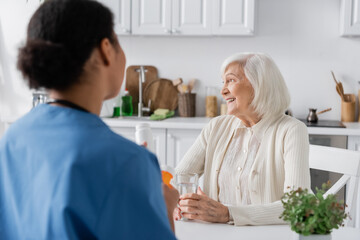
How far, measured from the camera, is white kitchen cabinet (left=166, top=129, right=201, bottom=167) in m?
3.54

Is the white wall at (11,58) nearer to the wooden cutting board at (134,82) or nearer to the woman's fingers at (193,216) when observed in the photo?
the wooden cutting board at (134,82)

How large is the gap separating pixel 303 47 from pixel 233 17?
71 cm

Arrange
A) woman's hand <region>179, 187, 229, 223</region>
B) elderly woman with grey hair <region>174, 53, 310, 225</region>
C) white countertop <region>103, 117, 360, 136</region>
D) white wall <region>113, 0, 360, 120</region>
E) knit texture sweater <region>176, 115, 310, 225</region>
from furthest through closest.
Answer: white wall <region>113, 0, 360, 120</region> → white countertop <region>103, 117, 360, 136</region> → elderly woman with grey hair <region>174, 53, 310, 225</region> → knit texture sweater <region>176, 115, 310, 225</region> → woman's hand <region>179, 187, 229, 223</region>

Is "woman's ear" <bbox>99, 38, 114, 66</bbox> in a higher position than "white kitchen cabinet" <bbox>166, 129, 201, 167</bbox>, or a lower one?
higher

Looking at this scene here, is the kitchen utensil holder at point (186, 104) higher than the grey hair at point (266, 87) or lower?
lower

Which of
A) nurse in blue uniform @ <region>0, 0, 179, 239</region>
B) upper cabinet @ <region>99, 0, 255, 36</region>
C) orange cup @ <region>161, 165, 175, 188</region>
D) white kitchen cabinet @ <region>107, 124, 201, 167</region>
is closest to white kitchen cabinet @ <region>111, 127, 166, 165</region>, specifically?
white kitchen cabinet @ <region>107, 124, 201, 167</region>

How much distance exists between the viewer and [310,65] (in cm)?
394

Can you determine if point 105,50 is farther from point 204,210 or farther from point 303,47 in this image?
point 303,47

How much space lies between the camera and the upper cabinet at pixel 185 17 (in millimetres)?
3629

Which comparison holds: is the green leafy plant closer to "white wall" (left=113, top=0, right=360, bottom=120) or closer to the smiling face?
the smiling face

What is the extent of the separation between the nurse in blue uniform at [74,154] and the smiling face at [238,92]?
1209 millimetres

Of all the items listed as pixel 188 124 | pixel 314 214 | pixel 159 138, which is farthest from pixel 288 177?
pixel 159 138

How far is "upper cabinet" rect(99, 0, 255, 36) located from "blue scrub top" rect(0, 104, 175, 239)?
9.63 ft

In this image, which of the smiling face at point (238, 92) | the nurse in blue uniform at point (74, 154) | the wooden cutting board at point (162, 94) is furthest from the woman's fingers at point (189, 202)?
the wooden cutting board at point (162, 94)
